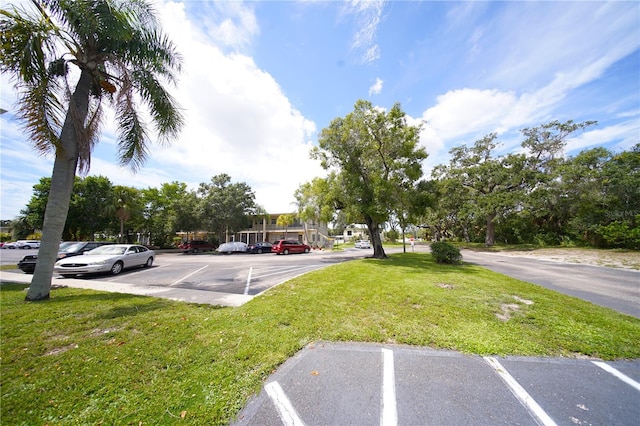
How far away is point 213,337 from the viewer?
153 inches

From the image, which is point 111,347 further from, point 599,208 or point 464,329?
point 599,208

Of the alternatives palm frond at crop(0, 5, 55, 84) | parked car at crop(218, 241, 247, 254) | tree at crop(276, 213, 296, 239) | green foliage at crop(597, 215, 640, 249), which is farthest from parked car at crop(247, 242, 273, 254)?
green foliage at crop(597, 215, 640, 249)

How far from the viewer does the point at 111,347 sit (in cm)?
353

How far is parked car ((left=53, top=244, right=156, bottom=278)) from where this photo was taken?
30.1 ft

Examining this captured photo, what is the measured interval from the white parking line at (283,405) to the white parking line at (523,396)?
2380 millimetres

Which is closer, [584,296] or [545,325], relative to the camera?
[545,325]

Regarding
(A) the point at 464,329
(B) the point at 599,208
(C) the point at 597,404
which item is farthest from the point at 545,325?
(B) the point at 599,208

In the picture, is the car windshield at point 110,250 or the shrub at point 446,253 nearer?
the car windshield at point 110,250

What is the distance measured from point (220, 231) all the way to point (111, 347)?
30.4 m

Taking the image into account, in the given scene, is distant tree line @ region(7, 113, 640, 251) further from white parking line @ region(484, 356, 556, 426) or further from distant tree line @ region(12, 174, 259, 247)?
white parking line @ region(484, 356, 556, 426)

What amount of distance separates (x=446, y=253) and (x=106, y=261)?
16783 mm

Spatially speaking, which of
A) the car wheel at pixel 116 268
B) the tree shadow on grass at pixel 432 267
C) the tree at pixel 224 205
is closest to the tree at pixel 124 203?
the tree at pixel 224 205

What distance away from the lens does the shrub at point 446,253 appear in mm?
13133

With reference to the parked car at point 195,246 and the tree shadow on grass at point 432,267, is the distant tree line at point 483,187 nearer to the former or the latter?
the tree shadow on grass at point 432,267
